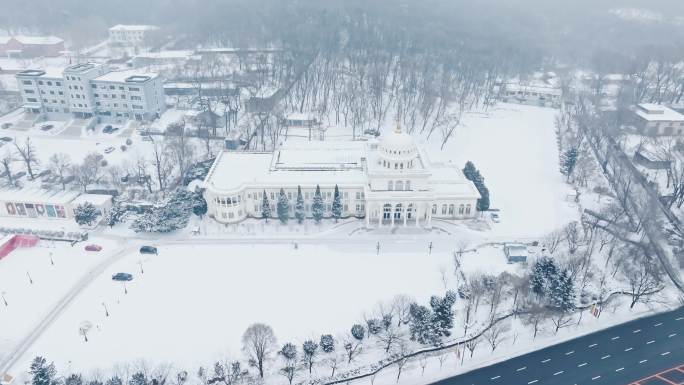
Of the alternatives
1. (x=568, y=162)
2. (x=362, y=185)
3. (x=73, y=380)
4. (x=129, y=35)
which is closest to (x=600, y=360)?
(x=362, y=185)

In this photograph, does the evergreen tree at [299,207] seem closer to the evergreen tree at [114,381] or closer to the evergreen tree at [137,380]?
the evergreen tree at [137,380]

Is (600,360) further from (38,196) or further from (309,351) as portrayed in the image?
(38,196)

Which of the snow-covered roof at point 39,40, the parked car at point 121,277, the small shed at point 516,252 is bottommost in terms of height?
the parked car at point 121,277

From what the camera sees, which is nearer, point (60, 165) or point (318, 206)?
point (318, 206)

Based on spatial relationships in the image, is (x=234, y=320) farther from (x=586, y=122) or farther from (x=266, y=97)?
(x=586, y=122)

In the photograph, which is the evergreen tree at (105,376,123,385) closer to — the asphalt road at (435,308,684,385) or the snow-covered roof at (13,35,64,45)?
the asphalt road at (435,308,684,385)

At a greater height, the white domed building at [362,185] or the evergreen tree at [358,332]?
the white domed building at [362,185]

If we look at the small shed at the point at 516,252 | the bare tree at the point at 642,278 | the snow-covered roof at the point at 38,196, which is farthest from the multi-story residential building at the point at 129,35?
the bare tree at the point at 642,278

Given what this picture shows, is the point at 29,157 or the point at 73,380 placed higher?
the point at 29,157
